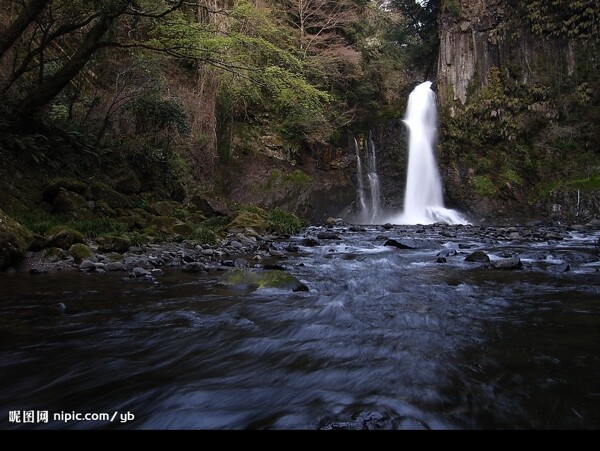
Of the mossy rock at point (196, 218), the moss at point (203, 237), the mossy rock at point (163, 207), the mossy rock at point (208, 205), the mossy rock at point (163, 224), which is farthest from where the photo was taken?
the mossy rock at point (208, 205)

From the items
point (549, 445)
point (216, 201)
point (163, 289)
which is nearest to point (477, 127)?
point (216, 201)

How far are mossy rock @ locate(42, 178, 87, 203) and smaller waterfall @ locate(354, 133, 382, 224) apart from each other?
46.0ft

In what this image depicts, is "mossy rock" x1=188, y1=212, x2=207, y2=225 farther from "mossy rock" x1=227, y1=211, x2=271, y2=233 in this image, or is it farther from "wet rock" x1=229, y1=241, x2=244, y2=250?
"wet rock" x1=229, y1=241, x2=244, y2=250

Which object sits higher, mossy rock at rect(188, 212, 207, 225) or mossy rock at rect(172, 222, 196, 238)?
mossy rock at rect(188, 212, 207, 225)

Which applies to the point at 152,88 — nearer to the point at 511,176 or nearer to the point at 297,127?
the point at 297,127

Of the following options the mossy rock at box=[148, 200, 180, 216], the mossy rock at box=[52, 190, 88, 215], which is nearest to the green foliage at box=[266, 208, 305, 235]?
the mossy rock at box=[148, 200, 180, 216]

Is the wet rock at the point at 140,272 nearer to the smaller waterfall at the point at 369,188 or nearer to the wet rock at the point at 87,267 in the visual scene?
the wet rock at the point at 87,267

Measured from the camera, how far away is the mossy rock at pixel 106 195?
10.5 metres

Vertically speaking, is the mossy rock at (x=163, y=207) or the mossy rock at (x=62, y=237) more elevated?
the mossy rock at (x=163, y=207)

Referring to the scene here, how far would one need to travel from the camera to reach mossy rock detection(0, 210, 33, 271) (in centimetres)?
613

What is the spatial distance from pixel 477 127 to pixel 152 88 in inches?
706

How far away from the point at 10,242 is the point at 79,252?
1.04 m

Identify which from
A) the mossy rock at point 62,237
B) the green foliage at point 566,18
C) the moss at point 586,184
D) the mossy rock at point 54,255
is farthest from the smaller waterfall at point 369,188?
the mossy rock at point 54,255

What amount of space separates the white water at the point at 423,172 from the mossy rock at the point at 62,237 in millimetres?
16218
